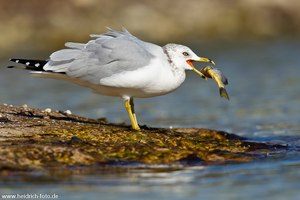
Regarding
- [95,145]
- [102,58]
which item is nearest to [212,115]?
[102,58]

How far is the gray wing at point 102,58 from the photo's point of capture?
8617 millimetres

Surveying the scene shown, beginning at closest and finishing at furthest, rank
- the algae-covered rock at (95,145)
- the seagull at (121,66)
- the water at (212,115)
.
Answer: the water at (212,115)
the algae-covered rock at (95,145)
the seagull at (121,66)

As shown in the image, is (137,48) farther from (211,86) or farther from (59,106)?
(211,86)

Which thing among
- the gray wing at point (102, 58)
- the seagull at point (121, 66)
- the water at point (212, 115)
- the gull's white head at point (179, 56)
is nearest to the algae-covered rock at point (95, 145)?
the water at point (212, 115)

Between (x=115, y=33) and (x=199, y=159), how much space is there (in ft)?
6.28

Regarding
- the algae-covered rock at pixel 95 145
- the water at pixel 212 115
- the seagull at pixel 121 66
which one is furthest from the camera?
the seagull at pixel 121 66

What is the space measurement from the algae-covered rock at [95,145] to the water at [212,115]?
0.94ft

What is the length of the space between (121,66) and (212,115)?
4.93m

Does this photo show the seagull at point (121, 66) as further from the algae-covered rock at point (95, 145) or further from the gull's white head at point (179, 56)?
the algae-covered rock at point (95, 145)

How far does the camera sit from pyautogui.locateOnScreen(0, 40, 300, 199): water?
680cm

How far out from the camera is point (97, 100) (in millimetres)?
15414

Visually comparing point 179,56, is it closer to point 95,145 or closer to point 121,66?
point 121,66

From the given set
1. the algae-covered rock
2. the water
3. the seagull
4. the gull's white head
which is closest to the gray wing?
the seagull

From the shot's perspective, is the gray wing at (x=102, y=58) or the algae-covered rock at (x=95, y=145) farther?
the gray wing at (x=102, y=58)
